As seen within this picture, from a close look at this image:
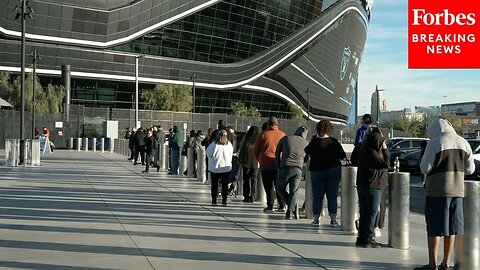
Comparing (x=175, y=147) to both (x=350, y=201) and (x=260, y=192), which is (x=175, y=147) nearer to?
(x=260, y=192)

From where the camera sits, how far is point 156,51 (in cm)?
8231

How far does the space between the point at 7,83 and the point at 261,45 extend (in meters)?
38.6

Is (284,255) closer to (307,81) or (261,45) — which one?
(261,45)

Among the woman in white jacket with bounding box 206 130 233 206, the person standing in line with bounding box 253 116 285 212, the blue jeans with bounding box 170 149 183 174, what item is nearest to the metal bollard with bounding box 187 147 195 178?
the blue jeans with bounding box 170 149 183 174

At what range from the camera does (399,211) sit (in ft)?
33.4

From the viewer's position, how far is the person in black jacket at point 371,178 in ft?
34.1

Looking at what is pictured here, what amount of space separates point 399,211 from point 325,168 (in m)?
2.51

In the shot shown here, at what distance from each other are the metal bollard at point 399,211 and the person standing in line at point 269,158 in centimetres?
475

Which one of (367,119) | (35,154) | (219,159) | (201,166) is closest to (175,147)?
(201,166)

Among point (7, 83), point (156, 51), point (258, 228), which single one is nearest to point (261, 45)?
point (156, 51)

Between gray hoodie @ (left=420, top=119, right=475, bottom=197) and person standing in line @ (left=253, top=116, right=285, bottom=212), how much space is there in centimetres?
656

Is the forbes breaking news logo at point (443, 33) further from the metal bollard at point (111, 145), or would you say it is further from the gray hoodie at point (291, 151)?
the metal bollard at point (111, 145)

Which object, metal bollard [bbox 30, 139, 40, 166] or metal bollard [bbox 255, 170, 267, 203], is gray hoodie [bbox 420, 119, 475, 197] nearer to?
metal bollard [bbox 255, 170, 267, 203]

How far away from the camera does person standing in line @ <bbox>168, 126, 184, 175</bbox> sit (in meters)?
26.2
